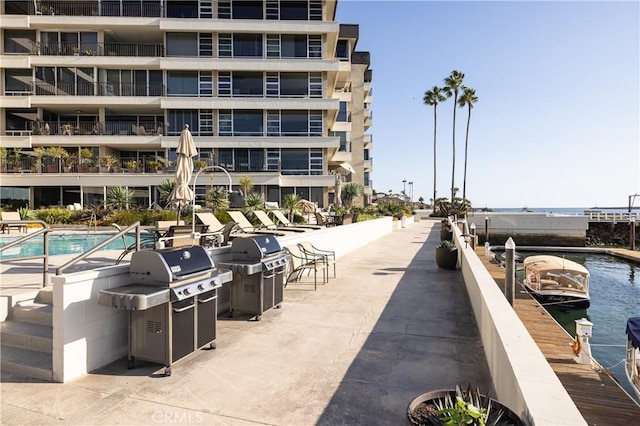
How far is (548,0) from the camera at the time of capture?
1188 centimetres

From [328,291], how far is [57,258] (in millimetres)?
6583

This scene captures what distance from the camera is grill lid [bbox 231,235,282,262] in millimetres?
5554

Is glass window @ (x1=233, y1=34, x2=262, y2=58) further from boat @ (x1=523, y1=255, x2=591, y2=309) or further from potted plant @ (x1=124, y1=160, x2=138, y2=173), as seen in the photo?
boat @ (x1=523, y1=255, x2=591, y2=309)

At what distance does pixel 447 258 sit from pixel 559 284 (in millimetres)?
8653

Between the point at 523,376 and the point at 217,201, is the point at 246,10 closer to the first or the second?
the point at 217,201

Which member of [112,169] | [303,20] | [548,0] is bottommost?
[112,169]

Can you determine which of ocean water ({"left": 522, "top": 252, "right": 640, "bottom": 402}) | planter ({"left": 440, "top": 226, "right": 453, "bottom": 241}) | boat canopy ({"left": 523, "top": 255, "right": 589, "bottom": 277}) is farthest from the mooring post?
boat canopy ({"left": 523, "top": 255, "right": 589, "bottom": 277})

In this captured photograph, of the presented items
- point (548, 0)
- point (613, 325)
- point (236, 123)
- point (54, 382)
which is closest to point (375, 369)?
point (54, 382)

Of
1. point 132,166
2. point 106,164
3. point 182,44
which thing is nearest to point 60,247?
point 132,166

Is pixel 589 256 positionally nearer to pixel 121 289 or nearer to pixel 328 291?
pixel 328 291

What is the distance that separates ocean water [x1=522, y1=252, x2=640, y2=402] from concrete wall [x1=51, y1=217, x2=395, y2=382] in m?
8.22

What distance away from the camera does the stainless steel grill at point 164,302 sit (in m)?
3.69

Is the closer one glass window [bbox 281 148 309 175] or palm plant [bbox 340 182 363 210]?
glass window [bbox 281 148 309 175]

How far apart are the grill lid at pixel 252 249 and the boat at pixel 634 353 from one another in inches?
222
